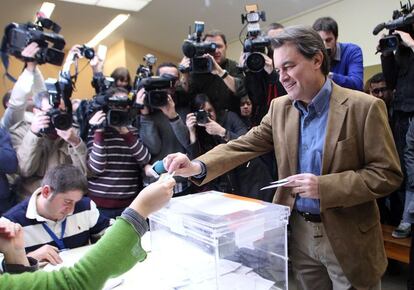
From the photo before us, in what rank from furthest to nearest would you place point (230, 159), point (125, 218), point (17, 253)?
point (230, 159) < point (17, 253) < point (125, 218)

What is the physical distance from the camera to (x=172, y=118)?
2.20 m

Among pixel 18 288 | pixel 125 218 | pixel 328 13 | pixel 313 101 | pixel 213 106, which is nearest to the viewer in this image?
pixel 18 288

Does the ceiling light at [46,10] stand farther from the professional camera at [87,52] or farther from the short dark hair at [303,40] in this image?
the short dark hair at [303,40]

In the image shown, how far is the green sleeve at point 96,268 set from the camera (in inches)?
29.0

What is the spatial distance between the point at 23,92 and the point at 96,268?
1602 mm

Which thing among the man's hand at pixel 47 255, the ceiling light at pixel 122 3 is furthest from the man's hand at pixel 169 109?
the ceiling light at pixel 122 3

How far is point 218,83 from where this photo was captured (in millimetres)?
2344

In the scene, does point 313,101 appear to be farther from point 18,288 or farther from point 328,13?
point 328,13

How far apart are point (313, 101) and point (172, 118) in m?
1.13

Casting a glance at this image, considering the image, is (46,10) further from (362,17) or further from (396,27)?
(362,17)

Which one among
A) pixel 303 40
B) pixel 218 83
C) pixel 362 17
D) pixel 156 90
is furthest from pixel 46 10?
pixel 362 17

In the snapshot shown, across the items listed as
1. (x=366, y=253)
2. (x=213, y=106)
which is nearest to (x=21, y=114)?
(x=213, y=106)

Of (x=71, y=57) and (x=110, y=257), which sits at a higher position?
(x=71, y=57)

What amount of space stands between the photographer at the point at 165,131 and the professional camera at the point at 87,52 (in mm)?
425
